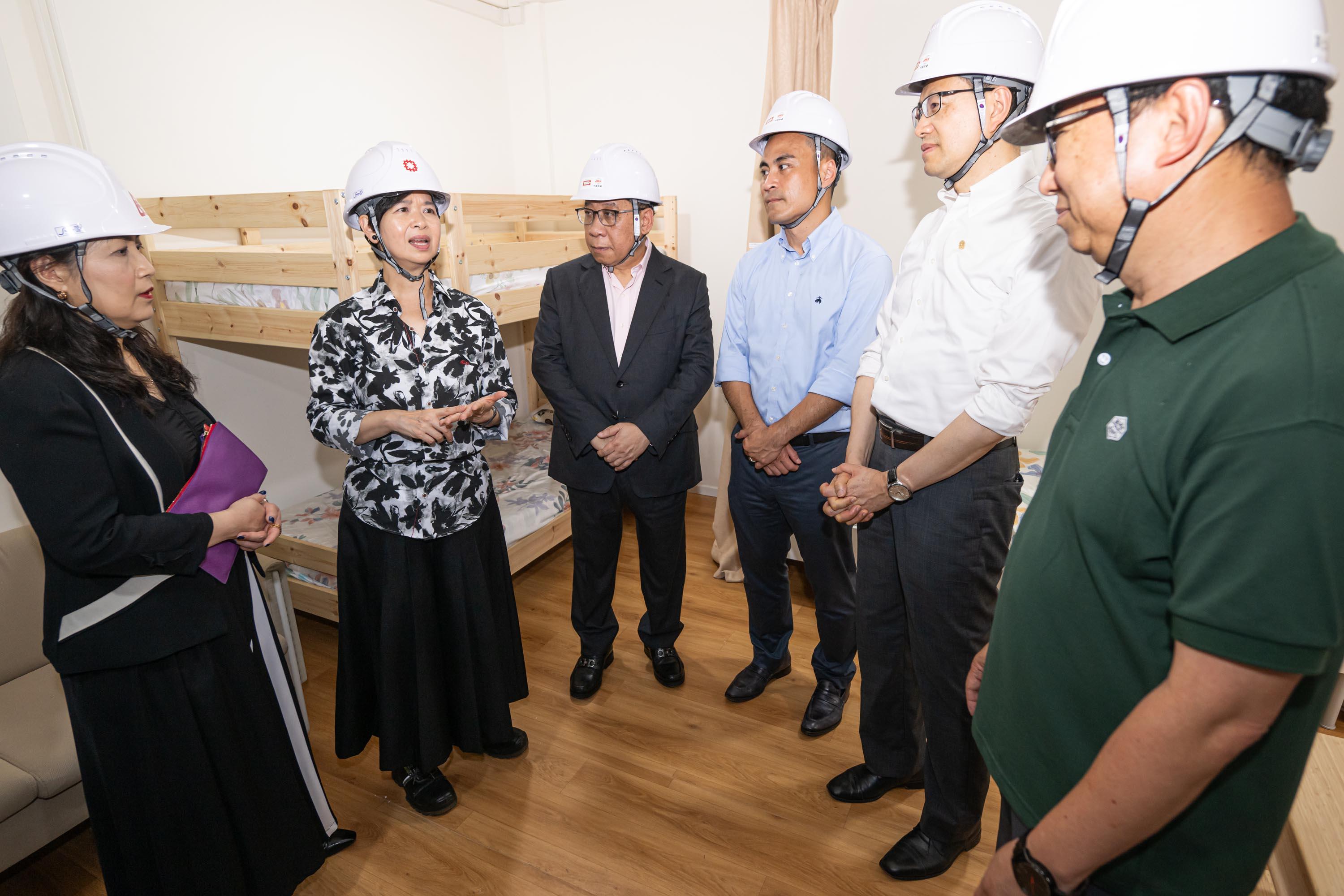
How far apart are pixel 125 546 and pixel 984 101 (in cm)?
178

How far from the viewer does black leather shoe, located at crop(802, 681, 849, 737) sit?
2.11 meters

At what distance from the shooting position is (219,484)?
1.32 meters

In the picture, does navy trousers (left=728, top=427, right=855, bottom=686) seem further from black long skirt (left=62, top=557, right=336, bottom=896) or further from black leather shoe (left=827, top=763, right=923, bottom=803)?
black long skirt (left=62, top=557, right=336, bottom=896)

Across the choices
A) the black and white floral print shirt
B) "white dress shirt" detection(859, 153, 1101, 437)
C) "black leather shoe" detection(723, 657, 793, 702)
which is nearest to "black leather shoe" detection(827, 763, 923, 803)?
"black leather shoe" detection(723, 657, 793, 702)

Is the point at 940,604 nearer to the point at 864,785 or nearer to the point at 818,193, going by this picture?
the point at 864,785

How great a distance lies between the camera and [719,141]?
143 inches

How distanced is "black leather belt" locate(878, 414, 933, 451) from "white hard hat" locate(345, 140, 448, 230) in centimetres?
124

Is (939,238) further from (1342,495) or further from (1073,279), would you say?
(1342,495)

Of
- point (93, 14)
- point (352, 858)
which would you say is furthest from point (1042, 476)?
point (93, 14)

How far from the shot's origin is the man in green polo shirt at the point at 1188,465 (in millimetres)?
550

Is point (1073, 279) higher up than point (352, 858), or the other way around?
point (1073, 279)

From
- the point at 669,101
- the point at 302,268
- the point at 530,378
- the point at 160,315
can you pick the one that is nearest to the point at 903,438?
the point at 302,268

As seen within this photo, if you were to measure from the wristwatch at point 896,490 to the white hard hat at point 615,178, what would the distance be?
3.75 ft

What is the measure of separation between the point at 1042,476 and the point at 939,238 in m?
0.72
